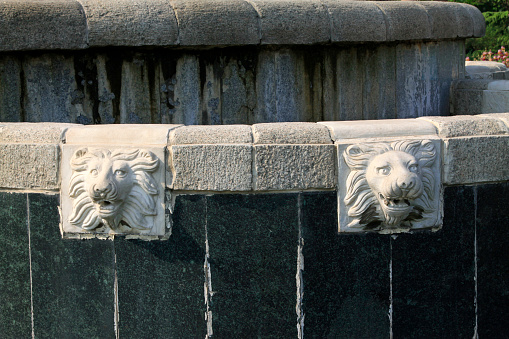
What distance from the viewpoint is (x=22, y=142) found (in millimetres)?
3453

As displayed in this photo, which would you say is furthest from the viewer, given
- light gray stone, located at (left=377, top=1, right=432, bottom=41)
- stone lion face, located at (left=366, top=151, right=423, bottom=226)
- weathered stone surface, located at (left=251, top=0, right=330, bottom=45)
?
light gray stone, located at (left=377, top=1, right=432, bottom=41)

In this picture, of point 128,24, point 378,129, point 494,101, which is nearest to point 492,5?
point 494,101

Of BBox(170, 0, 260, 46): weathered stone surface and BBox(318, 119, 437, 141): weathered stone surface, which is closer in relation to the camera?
BBox(318, 119, 437, 141): weathered stone surface

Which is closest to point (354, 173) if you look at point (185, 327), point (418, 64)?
point (185, 327)

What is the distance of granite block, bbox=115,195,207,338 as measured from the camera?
3.33 m

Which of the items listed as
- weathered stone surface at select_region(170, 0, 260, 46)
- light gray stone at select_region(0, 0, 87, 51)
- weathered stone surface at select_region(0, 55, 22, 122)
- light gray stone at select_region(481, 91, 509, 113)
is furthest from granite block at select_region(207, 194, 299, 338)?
light gray stone at select_region(481, 91, 509, 113)

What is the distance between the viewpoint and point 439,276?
3434 mm

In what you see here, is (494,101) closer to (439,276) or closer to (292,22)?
(292,22)

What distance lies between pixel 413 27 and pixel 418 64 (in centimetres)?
47

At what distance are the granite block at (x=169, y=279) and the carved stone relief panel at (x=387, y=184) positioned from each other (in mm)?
710

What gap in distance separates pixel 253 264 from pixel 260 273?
6cm

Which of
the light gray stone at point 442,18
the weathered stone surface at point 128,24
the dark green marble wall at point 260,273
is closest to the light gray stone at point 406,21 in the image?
the light gray stone at point 442,18

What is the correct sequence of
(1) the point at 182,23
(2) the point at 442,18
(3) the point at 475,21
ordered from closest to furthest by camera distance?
(1) the point at 182,23
(2) the point at 442,18
(3) the point at 475,21

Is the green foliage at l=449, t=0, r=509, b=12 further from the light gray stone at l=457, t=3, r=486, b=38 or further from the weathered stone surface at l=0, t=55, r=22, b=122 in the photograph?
the weathered stone surface at l=0, t=55, r=22, b=122
